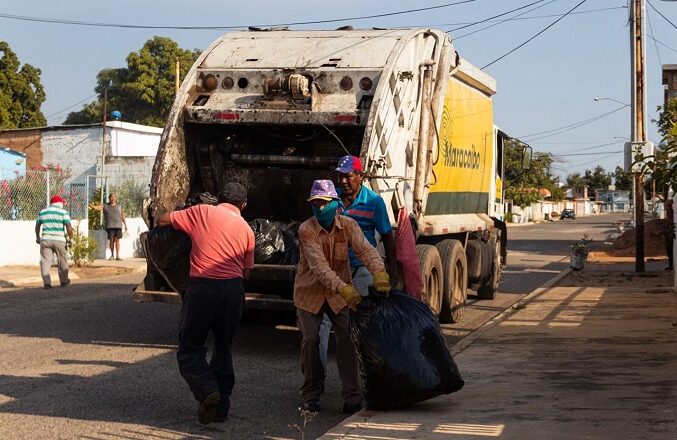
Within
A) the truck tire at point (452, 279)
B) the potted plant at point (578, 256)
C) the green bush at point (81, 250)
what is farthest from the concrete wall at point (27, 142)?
the truck tire at point (452, 279)

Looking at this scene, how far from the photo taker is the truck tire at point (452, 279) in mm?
12305

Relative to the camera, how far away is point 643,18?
2384 cm

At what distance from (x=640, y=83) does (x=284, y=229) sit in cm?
1440

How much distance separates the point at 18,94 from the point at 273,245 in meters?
40.3

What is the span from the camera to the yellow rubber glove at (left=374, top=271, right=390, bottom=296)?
7.03 meters

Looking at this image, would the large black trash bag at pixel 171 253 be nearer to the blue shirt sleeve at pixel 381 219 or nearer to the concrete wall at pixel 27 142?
the blue shirt sleeve at pixel 381 219

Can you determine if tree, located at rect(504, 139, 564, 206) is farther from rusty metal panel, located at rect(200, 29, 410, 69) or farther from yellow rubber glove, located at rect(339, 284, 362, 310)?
yellow rubber glove, located at rect(339, 284, 362, 310)

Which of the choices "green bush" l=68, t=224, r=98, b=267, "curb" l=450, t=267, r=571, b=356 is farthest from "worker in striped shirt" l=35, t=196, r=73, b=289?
"curb" l=450, t=267, r=571, b=356

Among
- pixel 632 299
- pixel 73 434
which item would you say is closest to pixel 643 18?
pixel 632 299

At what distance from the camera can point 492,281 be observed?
1597 cm

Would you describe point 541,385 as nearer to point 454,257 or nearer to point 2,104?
point 454,257

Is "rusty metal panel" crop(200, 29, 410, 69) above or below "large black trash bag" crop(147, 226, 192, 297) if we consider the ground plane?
above

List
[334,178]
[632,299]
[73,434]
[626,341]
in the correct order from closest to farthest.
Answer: [73,434]
[626,341]
[334,178]
[632,299]

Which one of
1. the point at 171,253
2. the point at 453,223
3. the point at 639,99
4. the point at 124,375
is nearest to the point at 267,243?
the point at 171,253
